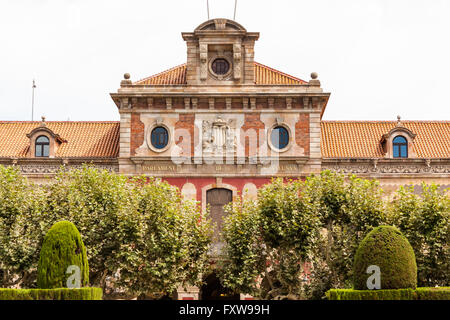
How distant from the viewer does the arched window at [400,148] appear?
130 feet

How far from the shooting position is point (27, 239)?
99.0 feet

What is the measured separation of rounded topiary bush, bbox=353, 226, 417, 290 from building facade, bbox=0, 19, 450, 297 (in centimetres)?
1169

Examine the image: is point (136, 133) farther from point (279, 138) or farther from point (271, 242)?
point (271, 242)

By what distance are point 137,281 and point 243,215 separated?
5.48m

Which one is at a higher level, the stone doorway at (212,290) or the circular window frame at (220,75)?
the circular window frame at (220,75)

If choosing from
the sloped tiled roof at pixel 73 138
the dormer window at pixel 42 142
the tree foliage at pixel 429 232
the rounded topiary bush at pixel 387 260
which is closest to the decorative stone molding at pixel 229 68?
the sloped tiled roof at pixel 73 138

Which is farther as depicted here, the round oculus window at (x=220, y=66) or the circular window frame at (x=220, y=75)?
the round oculus window at (x=220, y=66)

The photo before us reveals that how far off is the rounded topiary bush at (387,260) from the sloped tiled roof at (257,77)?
14.3 metres

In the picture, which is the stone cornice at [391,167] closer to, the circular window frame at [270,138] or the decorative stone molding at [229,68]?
the circular window frame at [270,138]

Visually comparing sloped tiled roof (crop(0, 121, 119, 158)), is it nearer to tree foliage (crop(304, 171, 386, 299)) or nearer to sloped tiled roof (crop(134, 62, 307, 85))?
sloped tiled roof (crop(134, 62, 307, 85))

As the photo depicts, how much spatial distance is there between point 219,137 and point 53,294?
1535 centimetres

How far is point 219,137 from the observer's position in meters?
38.1

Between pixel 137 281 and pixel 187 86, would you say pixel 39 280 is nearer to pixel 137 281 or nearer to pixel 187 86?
pixel 137 281

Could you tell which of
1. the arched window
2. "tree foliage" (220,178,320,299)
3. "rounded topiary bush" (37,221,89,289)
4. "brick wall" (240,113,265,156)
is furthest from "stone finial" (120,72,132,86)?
the arched window
